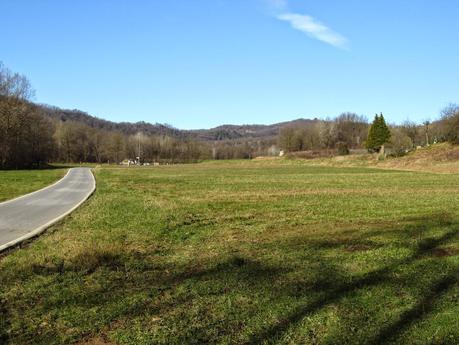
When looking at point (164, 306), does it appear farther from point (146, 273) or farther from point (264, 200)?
point (264, 200)

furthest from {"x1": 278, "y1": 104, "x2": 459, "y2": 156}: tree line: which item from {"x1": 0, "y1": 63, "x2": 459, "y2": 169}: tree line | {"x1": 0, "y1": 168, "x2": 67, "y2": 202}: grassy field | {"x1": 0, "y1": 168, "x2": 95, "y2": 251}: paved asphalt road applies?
{"x1": 0, "y1": 168, "x2": 95, "y2": 251}: paved asphalt road

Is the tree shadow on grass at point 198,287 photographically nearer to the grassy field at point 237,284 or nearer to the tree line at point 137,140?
the grassy field at point 237,284

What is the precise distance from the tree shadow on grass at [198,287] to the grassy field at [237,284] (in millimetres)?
20

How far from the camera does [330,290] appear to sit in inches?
262

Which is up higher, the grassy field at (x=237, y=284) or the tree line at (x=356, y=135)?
the tree line at (x=356, y=135)

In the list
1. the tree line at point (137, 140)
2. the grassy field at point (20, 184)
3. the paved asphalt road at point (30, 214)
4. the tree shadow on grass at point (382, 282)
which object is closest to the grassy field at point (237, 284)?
the tree shadow on grass at point (382, 282)

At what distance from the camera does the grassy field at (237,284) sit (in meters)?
5.30

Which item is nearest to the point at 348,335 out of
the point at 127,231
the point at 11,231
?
the point at 127,231

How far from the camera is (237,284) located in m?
7.10

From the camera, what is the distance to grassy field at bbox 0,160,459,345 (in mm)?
5305

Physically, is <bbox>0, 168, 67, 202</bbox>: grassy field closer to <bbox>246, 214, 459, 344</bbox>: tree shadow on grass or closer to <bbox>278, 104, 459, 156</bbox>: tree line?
<bbox>246, 214, 459, 344</bbox>: tree shadow on grass

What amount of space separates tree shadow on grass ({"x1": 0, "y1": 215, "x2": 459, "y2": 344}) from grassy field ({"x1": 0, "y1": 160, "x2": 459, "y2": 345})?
0.06 ft

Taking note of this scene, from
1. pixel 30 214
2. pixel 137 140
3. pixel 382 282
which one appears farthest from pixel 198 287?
pixel 137 140

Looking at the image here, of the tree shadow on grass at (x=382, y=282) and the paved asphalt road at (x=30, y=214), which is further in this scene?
the paved asphalt road at (x=30, y=214)
